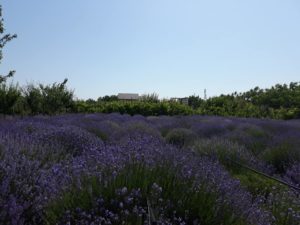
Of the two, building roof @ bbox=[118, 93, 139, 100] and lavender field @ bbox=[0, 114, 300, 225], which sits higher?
building roof @ bbox=[118, 93, 139, 100]

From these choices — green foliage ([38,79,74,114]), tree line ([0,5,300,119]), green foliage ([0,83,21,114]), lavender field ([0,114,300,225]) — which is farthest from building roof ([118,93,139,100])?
lavender field ([0,114,300,225])

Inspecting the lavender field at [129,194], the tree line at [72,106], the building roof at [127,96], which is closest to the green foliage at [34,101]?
the tree line at [72,106]

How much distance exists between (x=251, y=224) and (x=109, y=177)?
944 mm

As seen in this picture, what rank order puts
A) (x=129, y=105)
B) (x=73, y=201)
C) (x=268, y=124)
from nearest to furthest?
(x=73, y=201) < (x=268, y=124) < (x=129, y=105)

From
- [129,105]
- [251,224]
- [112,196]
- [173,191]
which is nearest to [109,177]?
[112,196]

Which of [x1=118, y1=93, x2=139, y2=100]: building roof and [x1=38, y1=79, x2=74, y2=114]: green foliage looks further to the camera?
[x1=118, y1=93, x2=139, y2=100]: building roof

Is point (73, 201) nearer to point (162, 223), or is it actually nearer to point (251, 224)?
point (162, 223)

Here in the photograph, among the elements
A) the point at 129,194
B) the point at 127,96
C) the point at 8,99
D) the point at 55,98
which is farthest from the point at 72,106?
the point at 127,96

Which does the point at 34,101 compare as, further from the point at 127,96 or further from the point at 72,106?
the point at 127,96

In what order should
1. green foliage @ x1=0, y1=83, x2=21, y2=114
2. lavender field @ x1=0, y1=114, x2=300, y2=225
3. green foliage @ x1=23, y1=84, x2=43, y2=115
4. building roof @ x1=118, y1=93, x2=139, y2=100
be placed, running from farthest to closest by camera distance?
building roof @ x1=118, y1=93, x2=139, y2=100 → green foliage @ x1=23, y1=84, x2=43, y2=115 → green foliage @ x1=0, y1=83, x2=21, y2=114 → lavender field @ x1=0, y1=114, x2=300, y2=225

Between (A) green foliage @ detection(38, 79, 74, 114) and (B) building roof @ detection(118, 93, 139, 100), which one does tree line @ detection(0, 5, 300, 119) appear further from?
(B) building roof @ detection(118, 93, 139, 100)

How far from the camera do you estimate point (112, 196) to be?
8.17 ft

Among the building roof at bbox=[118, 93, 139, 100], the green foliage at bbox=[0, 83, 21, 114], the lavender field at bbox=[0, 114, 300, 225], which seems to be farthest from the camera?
the building roof at bbox=[118, 93, 139, 100]

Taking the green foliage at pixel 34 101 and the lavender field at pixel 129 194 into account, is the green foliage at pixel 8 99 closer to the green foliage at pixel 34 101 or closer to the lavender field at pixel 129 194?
the green foliage at pixel 34 101
